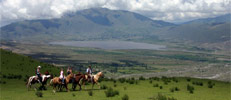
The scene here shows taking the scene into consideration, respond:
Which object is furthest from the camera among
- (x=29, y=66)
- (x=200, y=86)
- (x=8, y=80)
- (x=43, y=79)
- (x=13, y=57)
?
(x=13, y=57)

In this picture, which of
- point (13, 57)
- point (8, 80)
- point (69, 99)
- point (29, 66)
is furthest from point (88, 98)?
point (13, 57)

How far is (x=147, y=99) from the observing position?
2283 centimetres

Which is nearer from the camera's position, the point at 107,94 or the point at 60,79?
the point at 107,94

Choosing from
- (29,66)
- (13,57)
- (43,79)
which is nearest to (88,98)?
(43,79)

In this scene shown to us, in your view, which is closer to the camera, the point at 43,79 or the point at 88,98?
the point at 88,98

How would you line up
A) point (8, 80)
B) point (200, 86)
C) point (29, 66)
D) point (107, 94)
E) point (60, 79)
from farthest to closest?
point (29, 66) → point (8, 80) → point (200, 86) → point (60, 79) → point (107, 94)

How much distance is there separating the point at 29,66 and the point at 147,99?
39015 millimetres

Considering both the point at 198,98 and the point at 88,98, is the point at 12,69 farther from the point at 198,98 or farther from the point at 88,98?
the point at 198,98

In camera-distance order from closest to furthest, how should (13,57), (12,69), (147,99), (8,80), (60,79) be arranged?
(147,99)
(60,79)
(8,80)
(12,69)
(13,57)

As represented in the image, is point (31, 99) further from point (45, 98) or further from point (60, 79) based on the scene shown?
point (60, 79)

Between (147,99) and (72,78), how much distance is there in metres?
11.0

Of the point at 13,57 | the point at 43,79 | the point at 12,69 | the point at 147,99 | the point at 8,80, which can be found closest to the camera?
the point at 147,99

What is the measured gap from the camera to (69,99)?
76.8ft

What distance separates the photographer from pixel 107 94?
2430 cm
